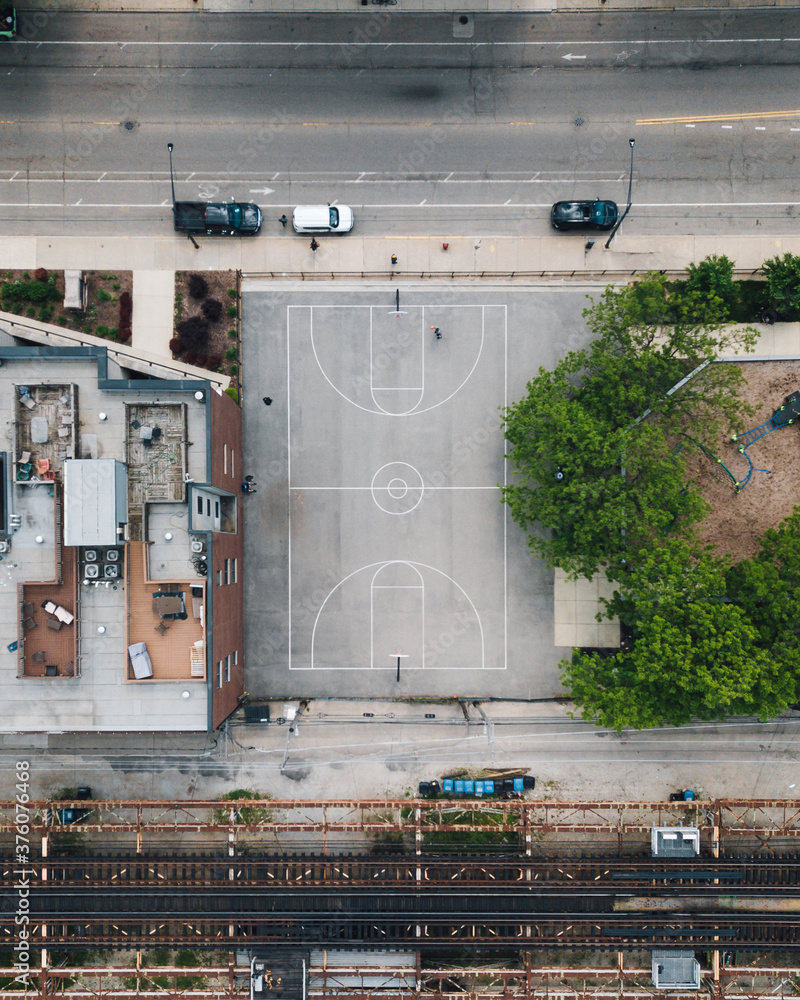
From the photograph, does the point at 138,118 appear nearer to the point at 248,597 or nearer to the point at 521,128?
the point at 521,128

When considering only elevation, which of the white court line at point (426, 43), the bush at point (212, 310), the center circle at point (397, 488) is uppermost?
the white court line at point (426, 43)

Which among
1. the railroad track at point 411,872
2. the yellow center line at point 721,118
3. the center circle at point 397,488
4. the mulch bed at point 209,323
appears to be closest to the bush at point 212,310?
the mulch bed at point 209,323

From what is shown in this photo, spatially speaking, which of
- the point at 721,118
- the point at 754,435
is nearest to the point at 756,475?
the point at 754,435

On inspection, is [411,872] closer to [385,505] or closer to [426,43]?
[385,505]

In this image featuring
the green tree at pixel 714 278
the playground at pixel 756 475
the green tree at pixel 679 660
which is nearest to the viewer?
the green tree at pixel 679 660

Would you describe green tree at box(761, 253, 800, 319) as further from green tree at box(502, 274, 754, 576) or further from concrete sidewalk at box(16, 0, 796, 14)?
concrete sidewalk at box(16, 0, 796, 14)

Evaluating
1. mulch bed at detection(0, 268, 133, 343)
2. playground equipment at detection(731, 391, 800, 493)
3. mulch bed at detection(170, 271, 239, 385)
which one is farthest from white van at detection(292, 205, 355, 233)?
playground equipment at detection(731, 391, 800, 493)

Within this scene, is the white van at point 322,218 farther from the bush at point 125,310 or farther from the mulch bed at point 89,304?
the bush at point 125,310
